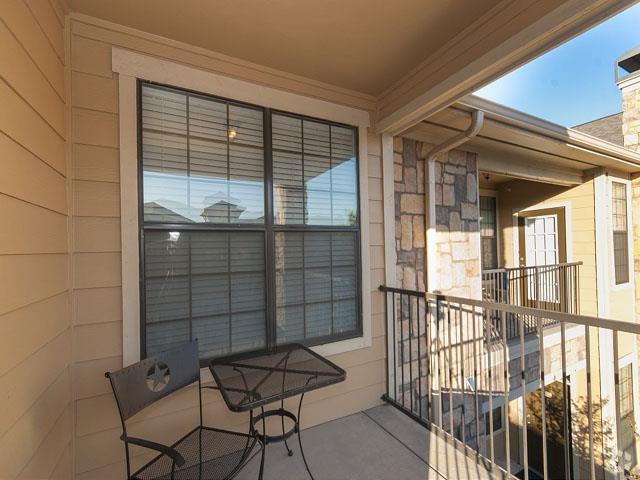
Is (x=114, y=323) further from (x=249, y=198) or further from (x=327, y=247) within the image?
(x=327, y=247)

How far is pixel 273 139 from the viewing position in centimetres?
220

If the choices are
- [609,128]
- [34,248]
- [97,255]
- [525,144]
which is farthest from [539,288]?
[34,248]

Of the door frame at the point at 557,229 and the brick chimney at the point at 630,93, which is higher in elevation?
the brick chimney at the point at 630,93

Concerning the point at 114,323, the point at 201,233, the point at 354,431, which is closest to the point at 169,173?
the point at 201,233

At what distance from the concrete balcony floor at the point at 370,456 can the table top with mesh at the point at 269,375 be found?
628mm

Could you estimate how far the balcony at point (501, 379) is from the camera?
194cm

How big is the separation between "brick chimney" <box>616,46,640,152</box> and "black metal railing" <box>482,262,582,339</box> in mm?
2570

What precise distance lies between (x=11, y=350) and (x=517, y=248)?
23.8ft

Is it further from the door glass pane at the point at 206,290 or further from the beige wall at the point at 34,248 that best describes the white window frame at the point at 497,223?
the beige wall at the point at 34,248

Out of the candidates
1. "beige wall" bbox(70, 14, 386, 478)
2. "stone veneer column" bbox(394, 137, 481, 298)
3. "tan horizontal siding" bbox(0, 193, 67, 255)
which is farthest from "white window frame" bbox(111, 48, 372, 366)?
"stone veneer column" bbox(394, 137, 481, 298)

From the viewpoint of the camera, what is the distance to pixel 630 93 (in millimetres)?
5363

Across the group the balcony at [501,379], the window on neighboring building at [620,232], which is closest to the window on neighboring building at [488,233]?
the balcony at [501,379]

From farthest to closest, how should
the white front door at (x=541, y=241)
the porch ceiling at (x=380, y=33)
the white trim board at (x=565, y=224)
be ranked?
the white front door at (x=541, y=241)
the white trim board at (x=565, y=224)
the porch ceiling at (x=380, y=33)

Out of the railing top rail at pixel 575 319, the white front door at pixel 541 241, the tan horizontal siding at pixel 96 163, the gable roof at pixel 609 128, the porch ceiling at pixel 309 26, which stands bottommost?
the railing top rail at pixel 575 319
